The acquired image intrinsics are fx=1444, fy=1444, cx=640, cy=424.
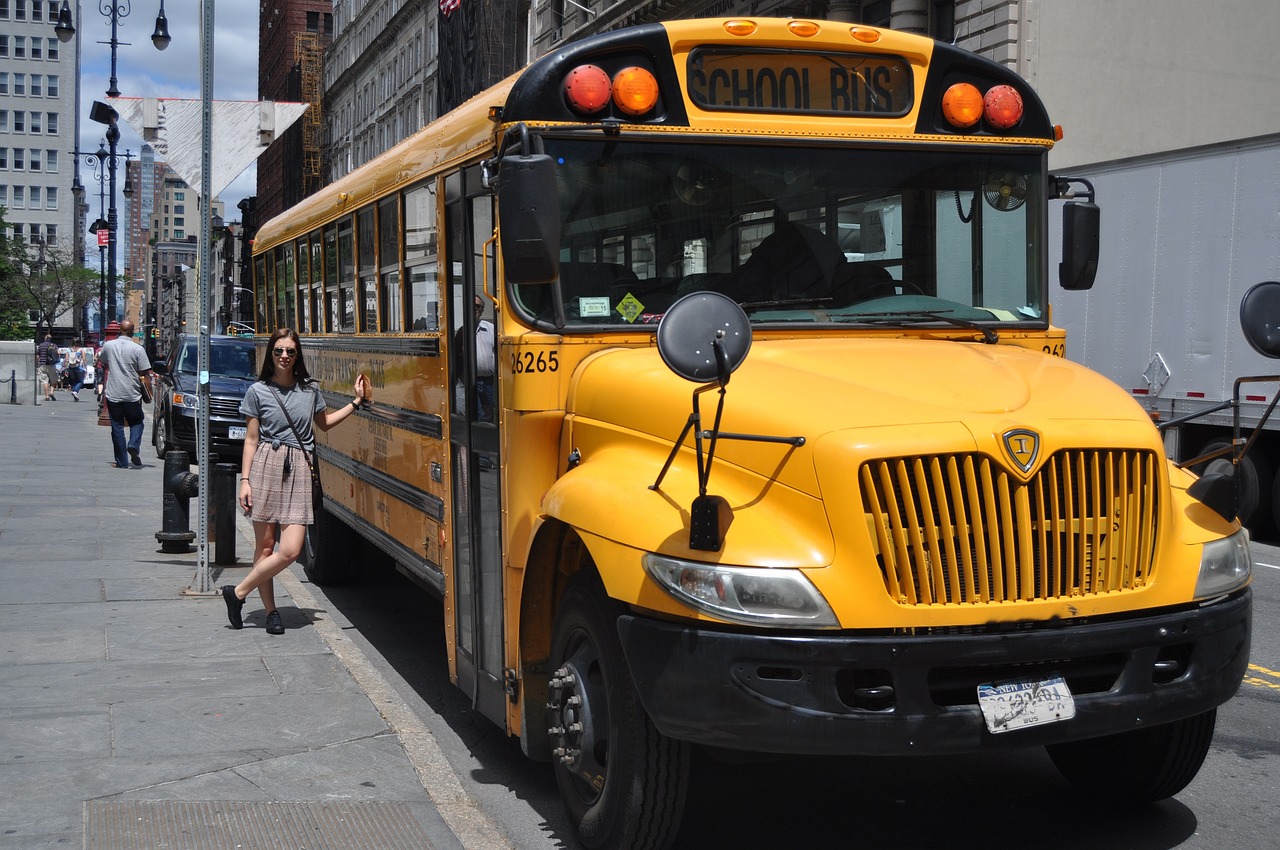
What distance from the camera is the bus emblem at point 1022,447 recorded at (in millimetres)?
4001

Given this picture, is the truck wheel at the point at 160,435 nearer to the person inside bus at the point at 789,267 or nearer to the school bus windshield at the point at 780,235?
the school bus windshield at the point at 780,235

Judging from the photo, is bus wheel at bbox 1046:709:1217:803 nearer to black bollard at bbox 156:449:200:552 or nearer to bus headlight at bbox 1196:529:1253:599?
bus headlight at bbox 1196:529:1253:599

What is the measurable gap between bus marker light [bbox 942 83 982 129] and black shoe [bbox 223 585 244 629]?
496cm

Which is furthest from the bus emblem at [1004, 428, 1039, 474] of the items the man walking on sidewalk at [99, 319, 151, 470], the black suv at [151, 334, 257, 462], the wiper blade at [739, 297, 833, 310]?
the man walking on sidewalk at [99, 319, 151, 470]

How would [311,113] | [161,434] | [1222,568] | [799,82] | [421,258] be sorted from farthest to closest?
[311,113], [161,434], [421,258], [799,82], [1222,568]

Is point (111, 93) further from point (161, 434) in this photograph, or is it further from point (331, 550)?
point (331, 550)

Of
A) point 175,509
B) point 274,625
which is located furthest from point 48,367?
point 274,625

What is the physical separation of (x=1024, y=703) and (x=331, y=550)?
23.5 feet

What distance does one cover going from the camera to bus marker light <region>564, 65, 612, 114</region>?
197 inches

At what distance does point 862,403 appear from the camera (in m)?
4.19

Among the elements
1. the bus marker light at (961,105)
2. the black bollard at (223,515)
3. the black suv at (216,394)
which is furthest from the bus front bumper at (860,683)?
the black suv at (216,394)

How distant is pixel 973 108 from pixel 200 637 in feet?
17.0

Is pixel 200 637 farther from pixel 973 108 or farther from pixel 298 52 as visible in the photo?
pixel 298 52

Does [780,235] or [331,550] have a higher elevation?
[780,235]
